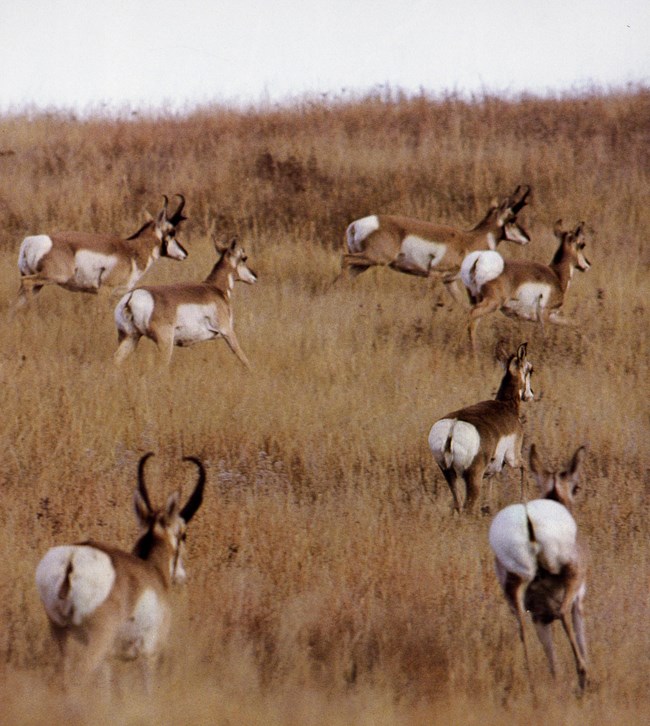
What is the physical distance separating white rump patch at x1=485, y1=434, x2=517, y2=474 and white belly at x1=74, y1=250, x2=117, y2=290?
4556 millimetres

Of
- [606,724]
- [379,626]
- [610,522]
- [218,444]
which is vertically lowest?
[606,724]

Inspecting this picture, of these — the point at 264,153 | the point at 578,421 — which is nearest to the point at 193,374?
the point at 578,421

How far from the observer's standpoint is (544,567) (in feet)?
16.4

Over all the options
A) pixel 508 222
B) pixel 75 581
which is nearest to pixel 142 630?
pixel 75 581

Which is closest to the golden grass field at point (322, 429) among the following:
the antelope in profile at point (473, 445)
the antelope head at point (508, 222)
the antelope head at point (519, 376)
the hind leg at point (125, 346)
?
the hind leg at point (125, 346)

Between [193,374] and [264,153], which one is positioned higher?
[264,153]

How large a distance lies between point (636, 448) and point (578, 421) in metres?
0.50

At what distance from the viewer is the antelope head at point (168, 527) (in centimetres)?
477

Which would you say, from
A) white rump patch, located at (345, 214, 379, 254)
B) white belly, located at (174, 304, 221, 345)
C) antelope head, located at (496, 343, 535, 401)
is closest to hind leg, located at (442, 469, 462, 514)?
antelope head, located at (496, 343, 535, 401)

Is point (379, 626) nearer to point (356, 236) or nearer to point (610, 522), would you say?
point (610, 522)

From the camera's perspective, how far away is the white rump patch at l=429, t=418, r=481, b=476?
6.89 m

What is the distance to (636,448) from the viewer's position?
26.6 feet

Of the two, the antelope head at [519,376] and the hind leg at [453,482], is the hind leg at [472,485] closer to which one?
the hind leg at [453,482]

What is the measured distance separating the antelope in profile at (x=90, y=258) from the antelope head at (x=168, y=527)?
5.89m
